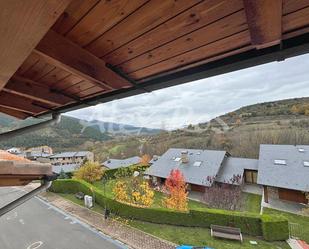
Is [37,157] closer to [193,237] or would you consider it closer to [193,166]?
[193,237]

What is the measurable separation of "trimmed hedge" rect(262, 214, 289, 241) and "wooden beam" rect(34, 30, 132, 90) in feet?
44.8

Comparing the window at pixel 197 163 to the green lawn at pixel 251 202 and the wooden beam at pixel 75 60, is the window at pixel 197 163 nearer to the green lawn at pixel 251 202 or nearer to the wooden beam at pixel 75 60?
the green lawn at pixel 251 202

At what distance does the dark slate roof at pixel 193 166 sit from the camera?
2031 centimetres

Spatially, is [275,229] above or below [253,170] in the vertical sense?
below

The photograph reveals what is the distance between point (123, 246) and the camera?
40.2ft

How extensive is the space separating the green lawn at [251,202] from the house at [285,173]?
922 millimetres

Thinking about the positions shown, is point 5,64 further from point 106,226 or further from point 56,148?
point 56,148

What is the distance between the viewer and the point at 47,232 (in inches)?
584

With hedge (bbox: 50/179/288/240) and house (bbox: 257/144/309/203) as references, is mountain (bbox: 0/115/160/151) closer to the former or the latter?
hedge (bbox: 50/179/288/240)

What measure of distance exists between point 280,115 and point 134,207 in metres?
47.5

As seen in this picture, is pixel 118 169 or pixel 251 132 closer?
pixel 118 169

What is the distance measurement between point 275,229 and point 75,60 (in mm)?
14291

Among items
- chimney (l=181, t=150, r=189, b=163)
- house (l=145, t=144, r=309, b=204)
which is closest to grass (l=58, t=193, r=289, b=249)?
house (l=145, t=144, r=309, b=204)

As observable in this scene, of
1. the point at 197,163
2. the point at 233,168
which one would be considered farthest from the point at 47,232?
the point at 233,168
